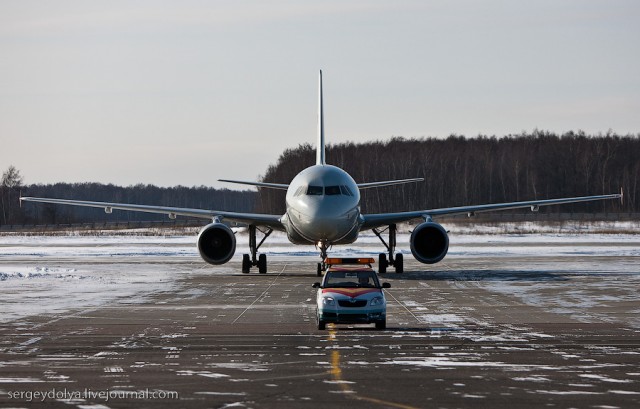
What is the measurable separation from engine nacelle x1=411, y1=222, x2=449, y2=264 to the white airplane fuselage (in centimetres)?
240

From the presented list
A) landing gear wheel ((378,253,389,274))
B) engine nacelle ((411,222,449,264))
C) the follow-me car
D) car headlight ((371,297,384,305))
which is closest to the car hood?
the follow-me car

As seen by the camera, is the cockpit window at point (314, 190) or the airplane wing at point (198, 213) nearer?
the cockpit window at point (314, 190)

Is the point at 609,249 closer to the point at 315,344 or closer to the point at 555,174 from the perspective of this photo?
the point at 315,344

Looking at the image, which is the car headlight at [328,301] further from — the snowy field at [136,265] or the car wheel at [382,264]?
the car wheel at [382,264]

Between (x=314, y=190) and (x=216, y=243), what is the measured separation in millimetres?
4937

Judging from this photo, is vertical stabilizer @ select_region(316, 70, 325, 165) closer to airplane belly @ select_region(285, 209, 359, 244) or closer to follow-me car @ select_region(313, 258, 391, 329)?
airplane belly @ select_region(285, 209, 359, 244)

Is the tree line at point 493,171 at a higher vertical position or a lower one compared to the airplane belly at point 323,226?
higher

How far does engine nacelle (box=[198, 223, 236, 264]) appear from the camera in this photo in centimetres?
3575

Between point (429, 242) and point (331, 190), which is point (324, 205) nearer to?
point (331, 190)

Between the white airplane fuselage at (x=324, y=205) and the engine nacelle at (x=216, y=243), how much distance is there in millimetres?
2680

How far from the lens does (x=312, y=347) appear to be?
639 inches

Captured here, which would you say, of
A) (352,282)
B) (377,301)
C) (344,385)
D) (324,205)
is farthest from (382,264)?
(344,385)

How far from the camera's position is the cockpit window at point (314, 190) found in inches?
1291

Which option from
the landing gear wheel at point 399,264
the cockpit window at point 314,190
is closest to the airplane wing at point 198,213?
the cockpit window at point 314,190
